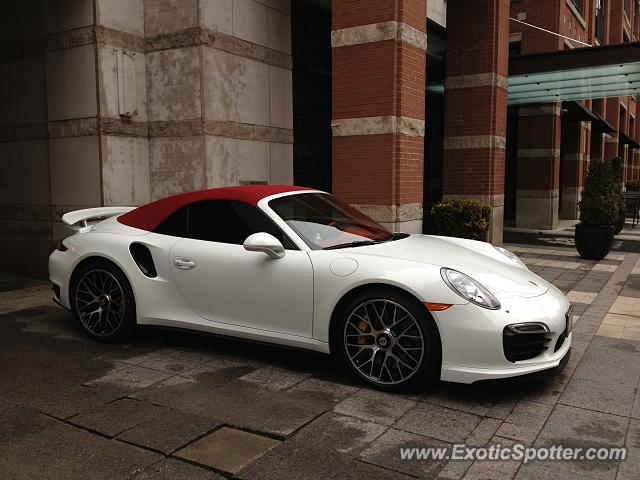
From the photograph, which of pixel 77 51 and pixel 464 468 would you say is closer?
pixel 464 468

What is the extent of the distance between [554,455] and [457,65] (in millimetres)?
10688

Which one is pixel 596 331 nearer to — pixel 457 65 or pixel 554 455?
pixel 554 455

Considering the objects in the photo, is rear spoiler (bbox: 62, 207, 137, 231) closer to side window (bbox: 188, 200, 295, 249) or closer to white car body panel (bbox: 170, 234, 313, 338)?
side window (bbox: 188, 200, 295, 249)

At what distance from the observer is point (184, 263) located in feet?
16.4

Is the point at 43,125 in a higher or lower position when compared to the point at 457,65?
lower

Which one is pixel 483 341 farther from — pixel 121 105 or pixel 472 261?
pixel 121 105

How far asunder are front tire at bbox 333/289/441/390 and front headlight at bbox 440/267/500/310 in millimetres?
269

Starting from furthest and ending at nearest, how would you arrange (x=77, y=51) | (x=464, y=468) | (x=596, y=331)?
(x=77, y=51)
(x=596, y=331)
(x=464, y=468)

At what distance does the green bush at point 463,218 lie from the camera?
9.40 metres

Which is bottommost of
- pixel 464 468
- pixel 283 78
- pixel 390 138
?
pixel 464 468

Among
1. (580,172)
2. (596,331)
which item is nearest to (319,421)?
(596,331)

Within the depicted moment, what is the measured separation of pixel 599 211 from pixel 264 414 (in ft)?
30.9

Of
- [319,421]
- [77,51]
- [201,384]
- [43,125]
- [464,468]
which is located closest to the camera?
[464,468]

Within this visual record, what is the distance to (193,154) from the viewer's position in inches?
347
